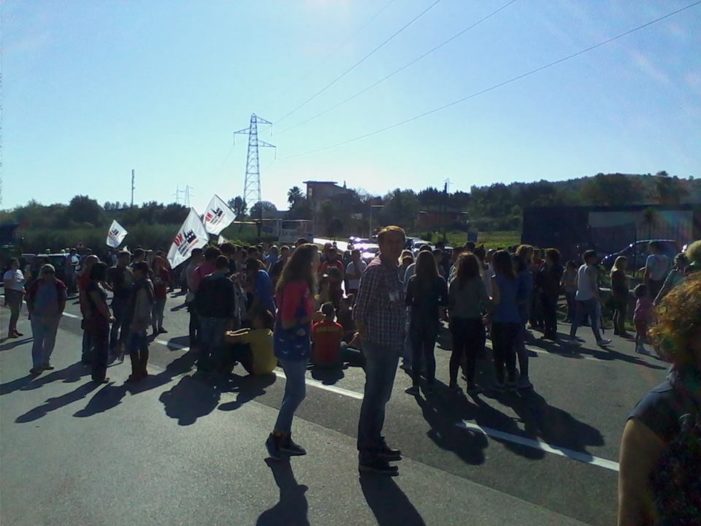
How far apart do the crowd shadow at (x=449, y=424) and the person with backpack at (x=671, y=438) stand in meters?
4.18

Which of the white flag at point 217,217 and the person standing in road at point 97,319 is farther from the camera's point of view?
the white flag at point 217,217

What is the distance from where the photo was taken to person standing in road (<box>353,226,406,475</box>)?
6109 millimetres

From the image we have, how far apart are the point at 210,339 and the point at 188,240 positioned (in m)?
7.45

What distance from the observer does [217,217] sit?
20875mm

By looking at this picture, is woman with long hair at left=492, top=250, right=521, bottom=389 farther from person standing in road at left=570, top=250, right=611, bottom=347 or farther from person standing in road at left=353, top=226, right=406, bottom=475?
person standing in road at left=570, top=250, right=611, bottom=347

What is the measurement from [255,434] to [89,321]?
4176mm

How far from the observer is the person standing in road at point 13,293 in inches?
618

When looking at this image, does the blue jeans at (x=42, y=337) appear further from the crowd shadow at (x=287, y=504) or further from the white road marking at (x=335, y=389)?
the crowd shadow at (x=287, y=504)

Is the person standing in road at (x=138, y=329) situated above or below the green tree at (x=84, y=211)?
below

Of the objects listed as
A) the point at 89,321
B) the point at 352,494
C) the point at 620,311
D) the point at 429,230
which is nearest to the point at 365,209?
the point at 429,230

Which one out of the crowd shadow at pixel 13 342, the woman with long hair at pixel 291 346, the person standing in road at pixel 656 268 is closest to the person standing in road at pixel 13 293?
the crowd shadow at pixel 13 342

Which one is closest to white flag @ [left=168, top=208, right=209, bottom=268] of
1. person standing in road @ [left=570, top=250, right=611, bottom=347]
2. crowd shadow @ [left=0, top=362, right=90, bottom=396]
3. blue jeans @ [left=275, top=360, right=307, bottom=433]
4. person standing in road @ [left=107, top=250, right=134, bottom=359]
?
person standing in road @ [left=107, top=250, right=134, bottom=359]

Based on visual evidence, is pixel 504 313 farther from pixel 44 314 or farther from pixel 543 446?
pixel 44 314

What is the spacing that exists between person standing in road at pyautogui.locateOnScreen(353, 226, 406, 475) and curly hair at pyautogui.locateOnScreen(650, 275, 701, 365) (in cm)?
386
